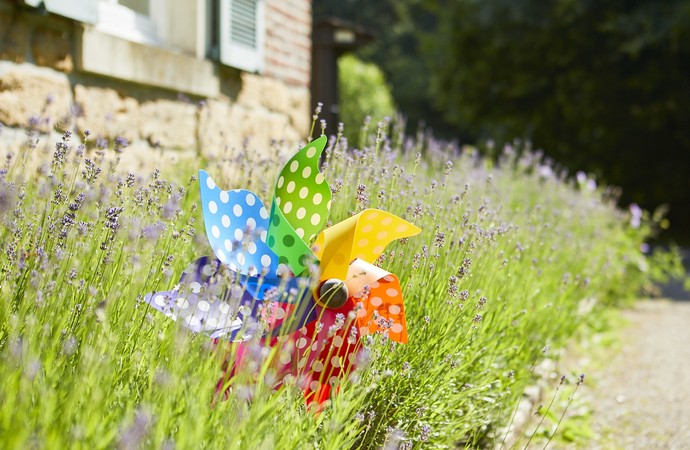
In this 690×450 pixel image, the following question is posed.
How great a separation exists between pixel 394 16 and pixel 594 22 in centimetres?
2209

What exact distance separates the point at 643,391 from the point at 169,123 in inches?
134

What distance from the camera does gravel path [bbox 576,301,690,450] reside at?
13.1 ft

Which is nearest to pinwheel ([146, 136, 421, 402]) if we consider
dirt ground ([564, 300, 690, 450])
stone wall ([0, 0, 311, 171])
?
stone wall ([0, 0, 311, 171])

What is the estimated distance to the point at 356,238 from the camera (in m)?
2.53

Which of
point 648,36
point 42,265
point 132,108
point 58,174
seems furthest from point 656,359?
point 648,36

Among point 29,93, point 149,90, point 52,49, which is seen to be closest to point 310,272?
point 29,93

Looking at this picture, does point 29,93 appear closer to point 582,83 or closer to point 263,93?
point 263,93

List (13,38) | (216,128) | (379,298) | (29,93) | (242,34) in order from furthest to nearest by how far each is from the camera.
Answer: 1. (242,34)
2. (216,128)
3. (29,93)
4. (13,38)
5. (379,298)

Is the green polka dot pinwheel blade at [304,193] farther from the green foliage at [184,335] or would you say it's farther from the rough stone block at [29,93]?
the rough stone block at [29,93]

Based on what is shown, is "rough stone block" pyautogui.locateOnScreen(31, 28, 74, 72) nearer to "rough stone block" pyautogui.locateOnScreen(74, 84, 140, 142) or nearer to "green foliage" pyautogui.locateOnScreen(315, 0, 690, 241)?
"rough stone block" pyautogui.locateOnScreen(74, 84, 140, 142)

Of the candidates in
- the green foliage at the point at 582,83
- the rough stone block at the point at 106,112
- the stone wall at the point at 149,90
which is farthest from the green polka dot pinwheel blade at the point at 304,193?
the green foliage at the point at 582,83

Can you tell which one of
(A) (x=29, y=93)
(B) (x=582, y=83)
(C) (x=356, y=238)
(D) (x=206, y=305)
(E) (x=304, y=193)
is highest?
(B) (x=582, y=83)

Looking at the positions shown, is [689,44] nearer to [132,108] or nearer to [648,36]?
[648,36]

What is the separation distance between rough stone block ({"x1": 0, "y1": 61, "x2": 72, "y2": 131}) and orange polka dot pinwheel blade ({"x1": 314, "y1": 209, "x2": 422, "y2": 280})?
6.94 ft
